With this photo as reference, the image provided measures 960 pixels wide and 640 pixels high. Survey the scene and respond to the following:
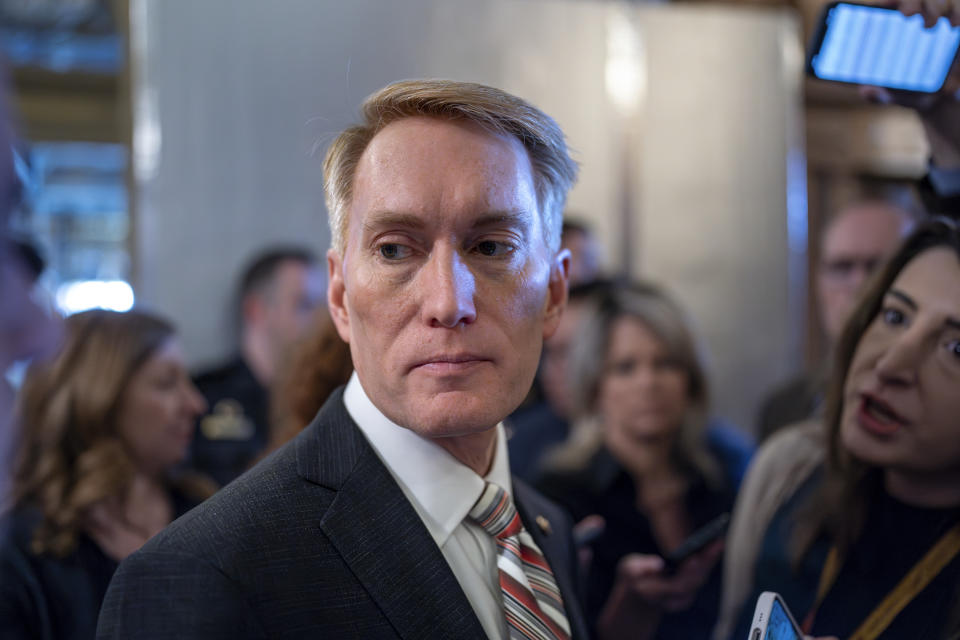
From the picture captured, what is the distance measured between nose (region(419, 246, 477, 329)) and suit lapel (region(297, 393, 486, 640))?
0.77 ft

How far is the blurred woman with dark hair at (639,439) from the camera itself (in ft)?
8.28

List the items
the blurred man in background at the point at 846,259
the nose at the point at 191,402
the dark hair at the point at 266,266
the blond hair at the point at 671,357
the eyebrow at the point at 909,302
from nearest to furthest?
the eyebrow at the point at 909,302 < the nose at the point at 191,402 < the blond hair at the point at 671,357 < the blurred man in background at the point at 846,259 < the dark hair at the point at 266,266

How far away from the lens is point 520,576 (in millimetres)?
1296

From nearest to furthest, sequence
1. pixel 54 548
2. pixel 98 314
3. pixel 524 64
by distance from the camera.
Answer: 1. pixel 54 548
2. pixel 98 314
3. pixel 524 64

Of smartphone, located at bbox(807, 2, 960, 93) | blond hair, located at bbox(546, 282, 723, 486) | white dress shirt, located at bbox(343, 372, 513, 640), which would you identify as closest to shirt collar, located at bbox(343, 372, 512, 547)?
white dress shirt, located at bbox(343, 372, 513, 640)

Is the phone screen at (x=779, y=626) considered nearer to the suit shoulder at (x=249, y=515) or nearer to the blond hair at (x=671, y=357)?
the suit shoulder at (x=249, y=515)

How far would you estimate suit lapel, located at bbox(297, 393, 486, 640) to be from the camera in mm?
1176

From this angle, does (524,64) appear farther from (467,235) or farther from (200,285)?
(467,235)

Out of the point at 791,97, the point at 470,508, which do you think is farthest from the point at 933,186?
the point at 791,97

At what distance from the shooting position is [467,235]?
1.23 metres

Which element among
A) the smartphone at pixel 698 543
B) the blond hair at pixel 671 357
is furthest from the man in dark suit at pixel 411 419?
the blond hair at pixel 671 357

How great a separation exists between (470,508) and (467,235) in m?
0.38

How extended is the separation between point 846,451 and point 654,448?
982 mm

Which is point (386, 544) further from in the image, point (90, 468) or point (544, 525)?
point (90, 468)
